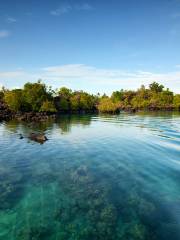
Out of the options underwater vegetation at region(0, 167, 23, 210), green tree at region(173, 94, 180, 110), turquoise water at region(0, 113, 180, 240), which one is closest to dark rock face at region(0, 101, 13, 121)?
turquoise water at region(0, 113, 180, 240)

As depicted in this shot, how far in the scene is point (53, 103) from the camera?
11606 cm

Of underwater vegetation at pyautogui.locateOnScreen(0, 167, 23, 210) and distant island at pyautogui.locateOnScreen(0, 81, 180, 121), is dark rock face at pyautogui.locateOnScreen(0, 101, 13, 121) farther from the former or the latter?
underwater vegetation at pyautogui.locateOnScreen(0, 167, 23, 210)

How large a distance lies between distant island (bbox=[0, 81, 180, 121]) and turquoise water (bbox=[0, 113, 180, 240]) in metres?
59.5

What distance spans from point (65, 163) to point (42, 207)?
1111cm

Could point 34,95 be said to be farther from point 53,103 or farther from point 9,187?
point 9,187

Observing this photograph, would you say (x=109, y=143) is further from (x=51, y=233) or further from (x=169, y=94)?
(x=169, y=94)

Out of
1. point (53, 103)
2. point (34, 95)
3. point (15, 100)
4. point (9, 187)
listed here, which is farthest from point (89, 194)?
point (53, 103)

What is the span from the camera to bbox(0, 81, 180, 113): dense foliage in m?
99.6

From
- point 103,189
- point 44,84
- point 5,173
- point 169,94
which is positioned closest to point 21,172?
point 5,173

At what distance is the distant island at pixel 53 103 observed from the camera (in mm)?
95812

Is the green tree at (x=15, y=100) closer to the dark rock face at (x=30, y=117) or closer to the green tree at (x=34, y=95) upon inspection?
the green tree at (x=34, y=95)

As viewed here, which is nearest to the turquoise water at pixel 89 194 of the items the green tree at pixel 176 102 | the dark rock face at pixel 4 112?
the dark rock face at pixel 4 112

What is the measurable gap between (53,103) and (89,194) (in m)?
101

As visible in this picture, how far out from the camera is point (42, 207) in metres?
16.6
